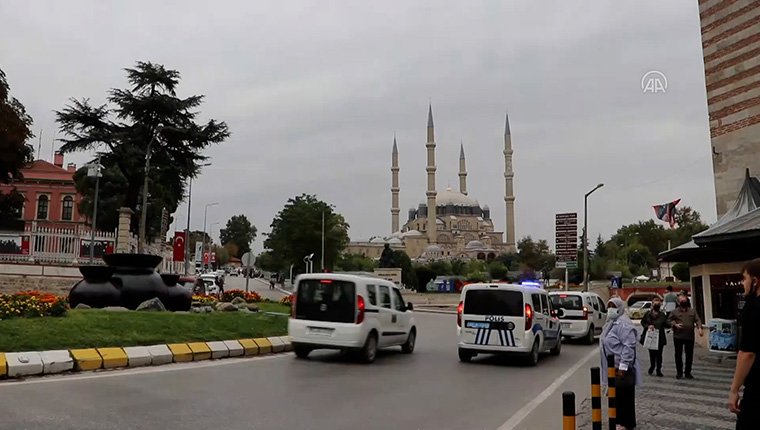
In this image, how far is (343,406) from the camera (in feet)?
29.3

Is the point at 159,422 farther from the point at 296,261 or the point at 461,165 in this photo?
the point at 461,165

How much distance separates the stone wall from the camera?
28688 mm

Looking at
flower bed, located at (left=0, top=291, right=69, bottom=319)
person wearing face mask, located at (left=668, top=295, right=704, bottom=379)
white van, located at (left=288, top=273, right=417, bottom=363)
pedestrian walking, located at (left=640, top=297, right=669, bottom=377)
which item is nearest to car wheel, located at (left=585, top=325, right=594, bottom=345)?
pedestrian walking, located at (left=640, top=297, right=669, bottom=377)

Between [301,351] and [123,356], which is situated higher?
[123,356]

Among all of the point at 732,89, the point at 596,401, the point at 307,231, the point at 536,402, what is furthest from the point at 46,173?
the point at 596,401

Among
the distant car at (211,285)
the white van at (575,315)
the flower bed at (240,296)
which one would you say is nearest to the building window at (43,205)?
the distant car at (211,285)

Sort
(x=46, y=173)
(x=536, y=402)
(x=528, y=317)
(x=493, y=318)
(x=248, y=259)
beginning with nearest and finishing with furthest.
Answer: (x=536, y=402), (x=528, y=317), (x=493, y=318), (x=248, y=259), (x=46, y=173)

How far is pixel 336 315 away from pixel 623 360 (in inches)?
298

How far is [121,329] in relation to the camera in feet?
46.0

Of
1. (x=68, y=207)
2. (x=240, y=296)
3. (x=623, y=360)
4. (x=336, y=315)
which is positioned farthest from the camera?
(x=68, y=207)

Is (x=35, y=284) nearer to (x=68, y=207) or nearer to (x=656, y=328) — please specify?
(x=656, y=328)

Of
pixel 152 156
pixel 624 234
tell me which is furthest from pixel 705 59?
pixel 624 234

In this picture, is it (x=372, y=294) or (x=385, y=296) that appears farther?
(x=385, y=296)

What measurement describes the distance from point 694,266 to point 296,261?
185 ft
